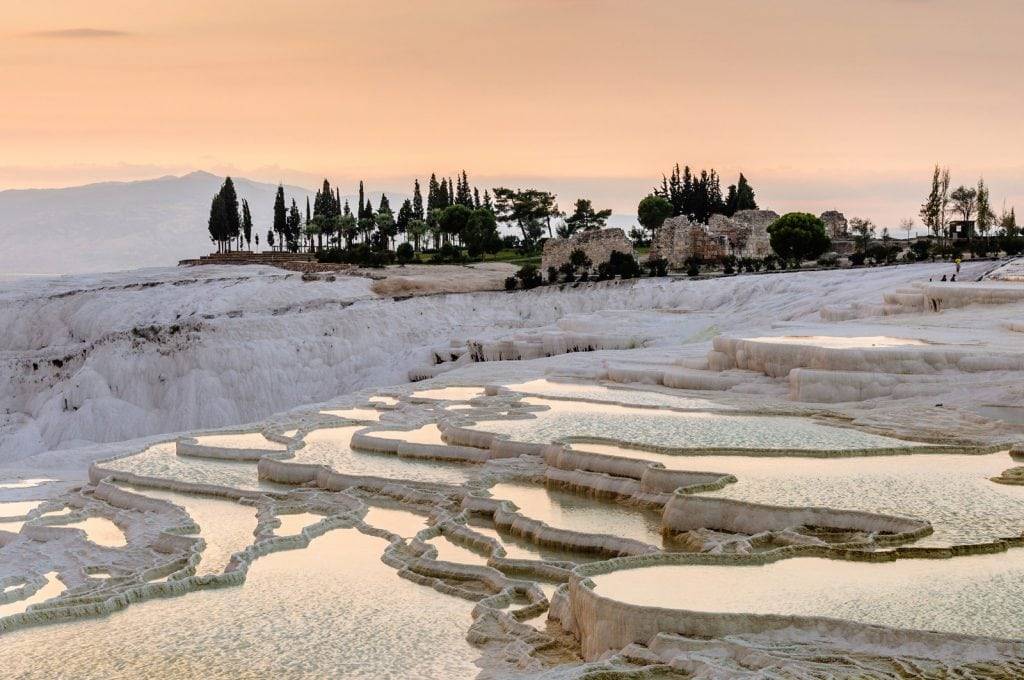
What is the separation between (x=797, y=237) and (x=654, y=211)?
22967 millimetres

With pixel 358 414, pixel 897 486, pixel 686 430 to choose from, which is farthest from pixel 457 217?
pixel 897 486

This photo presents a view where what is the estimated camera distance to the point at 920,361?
21.8 metres

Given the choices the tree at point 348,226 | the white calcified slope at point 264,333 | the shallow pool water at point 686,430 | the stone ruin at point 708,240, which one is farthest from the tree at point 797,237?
the tree at point 348,226

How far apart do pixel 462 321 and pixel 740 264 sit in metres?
11.6

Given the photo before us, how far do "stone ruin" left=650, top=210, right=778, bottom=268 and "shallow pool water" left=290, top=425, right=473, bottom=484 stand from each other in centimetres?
3314

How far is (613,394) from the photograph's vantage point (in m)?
24.5

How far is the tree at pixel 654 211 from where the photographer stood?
236 ft

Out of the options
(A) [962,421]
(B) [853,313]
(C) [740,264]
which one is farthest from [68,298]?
(A) [962,421]

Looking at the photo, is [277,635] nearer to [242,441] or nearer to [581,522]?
[581,522]

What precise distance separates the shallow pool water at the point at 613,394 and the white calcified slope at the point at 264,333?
8064mm

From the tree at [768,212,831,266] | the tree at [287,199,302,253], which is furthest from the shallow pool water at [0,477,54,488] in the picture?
the tree at [287,199,302,253]

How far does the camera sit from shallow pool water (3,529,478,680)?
1072 centimetres

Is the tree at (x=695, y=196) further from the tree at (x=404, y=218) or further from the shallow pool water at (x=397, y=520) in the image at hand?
the shallow pool water at (x=397, y=520)

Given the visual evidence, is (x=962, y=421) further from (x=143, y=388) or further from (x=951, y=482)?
(x=143, y=388)
